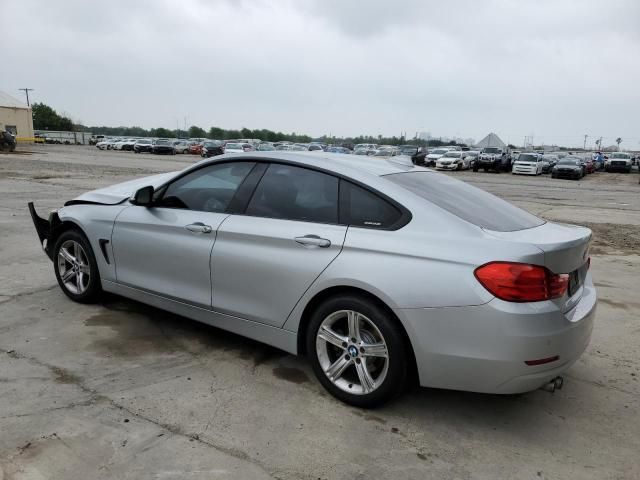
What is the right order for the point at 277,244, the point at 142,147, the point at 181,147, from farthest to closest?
the point at 181,147 < the point at 142,147 < the point at 277,244

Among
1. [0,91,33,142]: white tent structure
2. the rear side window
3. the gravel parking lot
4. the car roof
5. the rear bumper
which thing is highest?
[0,91,33,142]: white tent structure

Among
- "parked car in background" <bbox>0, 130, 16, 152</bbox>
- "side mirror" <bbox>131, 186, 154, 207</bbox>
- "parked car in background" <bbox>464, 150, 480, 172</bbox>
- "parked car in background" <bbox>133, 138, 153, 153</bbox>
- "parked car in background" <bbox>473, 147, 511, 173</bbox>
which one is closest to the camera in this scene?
"side mirror" <bbox>131, 186, 154, 207</bbox>

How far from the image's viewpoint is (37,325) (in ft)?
14.4

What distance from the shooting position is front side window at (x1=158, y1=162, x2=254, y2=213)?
3.95 metres

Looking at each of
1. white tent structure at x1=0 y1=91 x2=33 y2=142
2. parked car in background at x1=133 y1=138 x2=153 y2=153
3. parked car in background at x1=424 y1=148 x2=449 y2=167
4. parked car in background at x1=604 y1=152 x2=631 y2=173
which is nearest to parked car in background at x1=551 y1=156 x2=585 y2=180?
parked car in background at x1=424 y1=148 x2=449 y2=167

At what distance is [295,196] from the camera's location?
3611 mm

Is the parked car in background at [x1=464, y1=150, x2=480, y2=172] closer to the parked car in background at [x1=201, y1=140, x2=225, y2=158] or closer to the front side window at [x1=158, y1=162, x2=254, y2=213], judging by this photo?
the parked car in background at [x1=201, y1=140, x2=225, y2=158]

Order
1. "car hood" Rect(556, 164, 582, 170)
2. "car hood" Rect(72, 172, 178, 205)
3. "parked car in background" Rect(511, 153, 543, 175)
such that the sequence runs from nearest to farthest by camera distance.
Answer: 1. "car hood" Rect(72, 172, 178, 205)
2. "car hood" Rect(556, 164, 582, 170)
3. "parked car in background" Rect(511, 153, 543, 175)

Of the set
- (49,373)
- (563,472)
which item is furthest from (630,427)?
(49,373)

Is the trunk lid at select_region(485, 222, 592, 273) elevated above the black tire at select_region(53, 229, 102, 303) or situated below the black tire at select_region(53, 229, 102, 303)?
above

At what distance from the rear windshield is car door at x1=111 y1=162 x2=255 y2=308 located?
128 cm

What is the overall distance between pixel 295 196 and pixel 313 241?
0.47 metres

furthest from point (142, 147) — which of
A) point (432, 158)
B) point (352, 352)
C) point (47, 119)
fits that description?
point (47, 119)

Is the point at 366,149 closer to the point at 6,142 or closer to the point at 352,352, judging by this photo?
the point at 6,142
